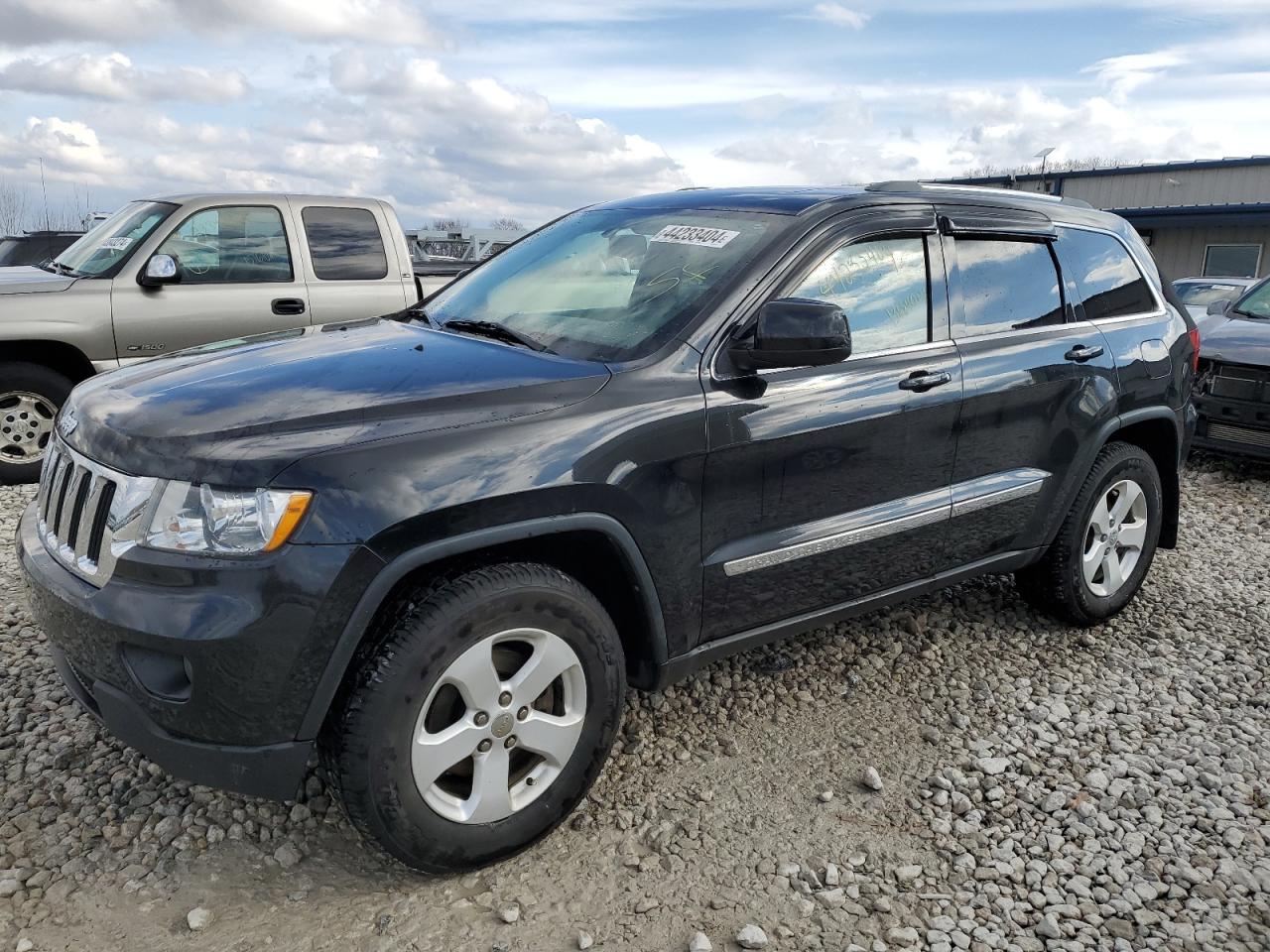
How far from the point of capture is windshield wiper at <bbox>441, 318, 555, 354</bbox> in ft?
10.2

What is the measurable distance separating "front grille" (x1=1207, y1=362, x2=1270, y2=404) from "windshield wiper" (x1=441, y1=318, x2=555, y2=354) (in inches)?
242

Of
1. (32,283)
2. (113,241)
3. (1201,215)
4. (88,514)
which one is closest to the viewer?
(88,514)

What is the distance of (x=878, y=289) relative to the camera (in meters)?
3.43

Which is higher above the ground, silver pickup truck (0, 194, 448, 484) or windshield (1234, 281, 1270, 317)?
silver pickup truck (0, 194, 448, 484)

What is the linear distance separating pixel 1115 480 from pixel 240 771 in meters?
3.57

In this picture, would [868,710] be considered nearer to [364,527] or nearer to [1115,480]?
[1115,480]

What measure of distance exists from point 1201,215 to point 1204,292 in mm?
12050

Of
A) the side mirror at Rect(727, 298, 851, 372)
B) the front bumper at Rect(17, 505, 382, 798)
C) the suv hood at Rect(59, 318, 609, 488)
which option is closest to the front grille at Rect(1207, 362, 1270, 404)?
the side mirror at Rect(727, 298, 851, 372)

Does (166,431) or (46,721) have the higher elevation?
(166,431)

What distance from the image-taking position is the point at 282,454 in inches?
92.3

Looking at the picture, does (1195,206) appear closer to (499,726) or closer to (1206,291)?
(1206,291)

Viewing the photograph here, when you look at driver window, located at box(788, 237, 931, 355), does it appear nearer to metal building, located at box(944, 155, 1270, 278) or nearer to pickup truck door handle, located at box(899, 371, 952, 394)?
pickup truck door handle, located at box(899, 371, 952, 394)

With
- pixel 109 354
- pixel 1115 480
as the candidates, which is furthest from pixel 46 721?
pixel 1115 480

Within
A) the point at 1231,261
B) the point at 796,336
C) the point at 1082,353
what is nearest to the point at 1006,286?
the point at 1082,353
